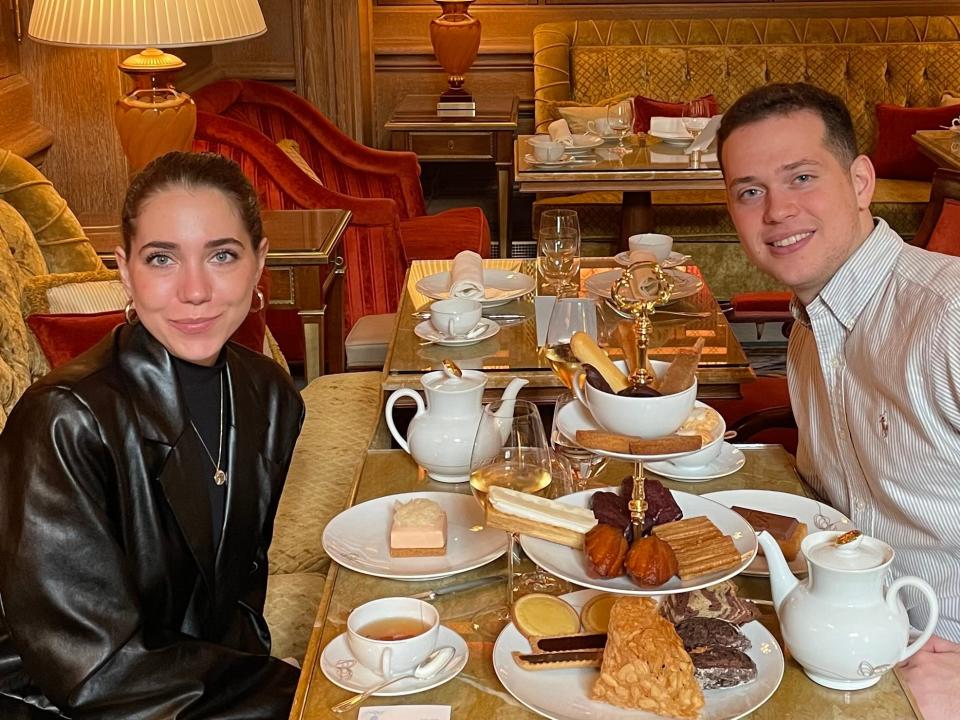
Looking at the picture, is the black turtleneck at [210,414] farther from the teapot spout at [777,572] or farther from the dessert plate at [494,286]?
the dessert plate at [494,286]

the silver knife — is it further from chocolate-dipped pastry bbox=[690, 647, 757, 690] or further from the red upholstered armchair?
the red upholstered armchair

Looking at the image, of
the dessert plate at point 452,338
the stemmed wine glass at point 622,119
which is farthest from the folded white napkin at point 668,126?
the dessert plate at point 452,338

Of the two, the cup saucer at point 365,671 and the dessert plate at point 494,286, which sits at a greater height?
the cup saucer at point 365,671

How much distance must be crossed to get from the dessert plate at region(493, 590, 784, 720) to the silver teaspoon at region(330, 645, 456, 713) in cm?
6

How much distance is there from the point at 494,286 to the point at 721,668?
186 centimetres

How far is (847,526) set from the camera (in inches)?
70.2

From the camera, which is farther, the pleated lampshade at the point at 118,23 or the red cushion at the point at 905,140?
the red cushion at the point at 905,140

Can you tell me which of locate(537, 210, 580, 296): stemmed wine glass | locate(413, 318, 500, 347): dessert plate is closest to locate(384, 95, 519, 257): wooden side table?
locate(537, 210, 580, 296): stemmed wine glass

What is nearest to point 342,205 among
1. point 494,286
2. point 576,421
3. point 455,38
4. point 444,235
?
point 444,235

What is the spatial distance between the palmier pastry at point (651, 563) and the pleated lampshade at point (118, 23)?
1980mm

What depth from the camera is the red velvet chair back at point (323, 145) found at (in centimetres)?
534

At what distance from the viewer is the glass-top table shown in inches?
100

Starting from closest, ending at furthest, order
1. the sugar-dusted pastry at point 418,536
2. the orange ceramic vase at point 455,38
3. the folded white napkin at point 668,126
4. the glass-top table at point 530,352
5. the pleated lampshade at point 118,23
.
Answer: the sugar-dusted pastry at point 418,536 → the glass-top table at point 530,352 → the pleated lampshade at point 118,23 → the folded white napkin at point 668,126 → the orange ceramic vase at point 455,38

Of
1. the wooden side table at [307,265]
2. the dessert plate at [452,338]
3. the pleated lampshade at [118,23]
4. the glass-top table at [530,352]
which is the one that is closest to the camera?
the glass-top table at [530,352]
